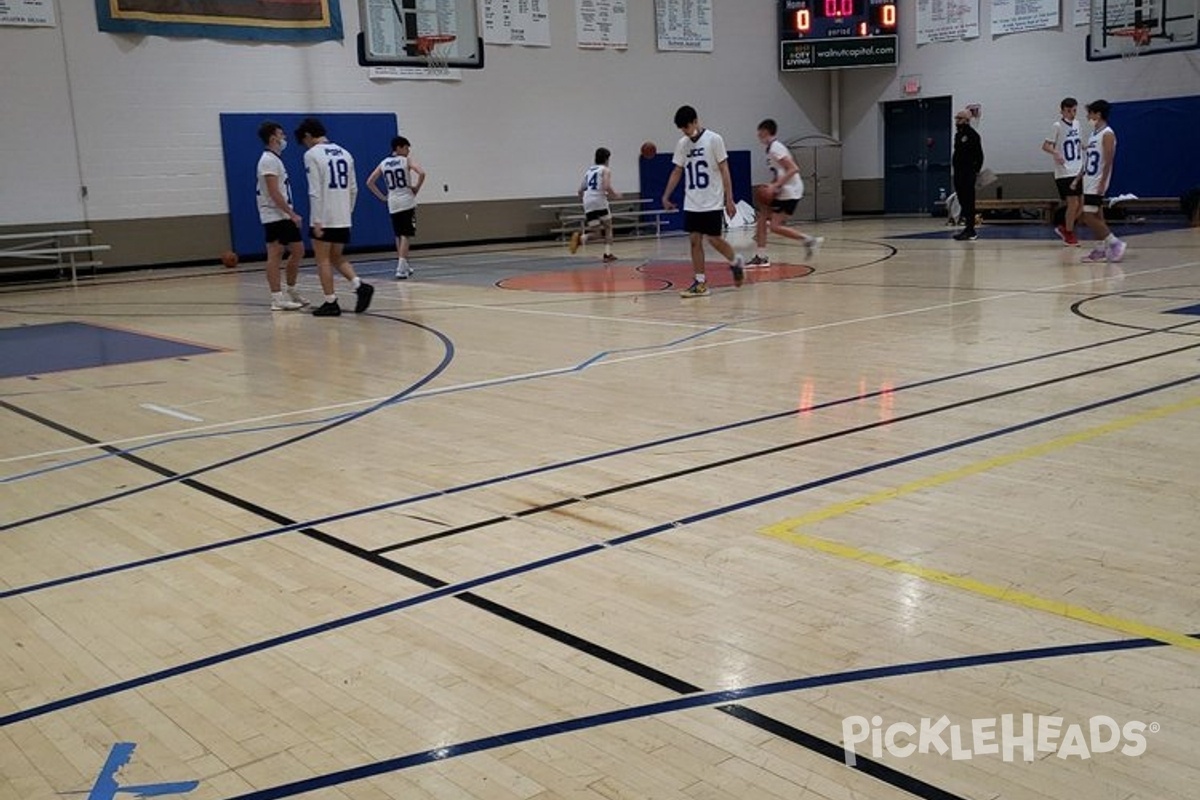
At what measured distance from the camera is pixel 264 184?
1116 cm

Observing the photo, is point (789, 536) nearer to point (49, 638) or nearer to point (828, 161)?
point (49, 638)

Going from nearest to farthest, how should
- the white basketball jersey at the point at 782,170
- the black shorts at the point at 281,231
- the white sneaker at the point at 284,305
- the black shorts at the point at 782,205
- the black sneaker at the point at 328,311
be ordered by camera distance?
the black sneaker at the point at 328,311 → the black shorts at the point at 281,231 → the white sneaker at the point at 284,305 → the white basketball jersey at the point at 782,170 → the black shorts at the point at 782,205

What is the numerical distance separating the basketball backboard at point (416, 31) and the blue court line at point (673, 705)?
18214mm

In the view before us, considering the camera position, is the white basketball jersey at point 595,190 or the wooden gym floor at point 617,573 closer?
the wooden gym floor at point 617,573

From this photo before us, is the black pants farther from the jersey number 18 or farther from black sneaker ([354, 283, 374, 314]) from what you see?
the jersey number 18

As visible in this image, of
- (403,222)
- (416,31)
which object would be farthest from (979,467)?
(416,31)

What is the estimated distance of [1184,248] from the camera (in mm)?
14664

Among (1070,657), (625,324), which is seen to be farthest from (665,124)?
(1070,657)

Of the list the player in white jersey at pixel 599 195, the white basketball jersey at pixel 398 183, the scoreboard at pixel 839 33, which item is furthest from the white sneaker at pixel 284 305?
the scoreboard at pixel 839 33

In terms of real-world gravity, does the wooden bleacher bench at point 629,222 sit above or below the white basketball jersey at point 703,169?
below

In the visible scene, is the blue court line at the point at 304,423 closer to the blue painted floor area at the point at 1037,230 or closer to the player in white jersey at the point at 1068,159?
the player in white jersey at the point at 1068,159

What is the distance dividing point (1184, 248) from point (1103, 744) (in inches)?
545

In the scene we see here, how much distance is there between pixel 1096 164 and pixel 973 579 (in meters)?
10.9

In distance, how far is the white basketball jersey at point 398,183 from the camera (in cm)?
1536
